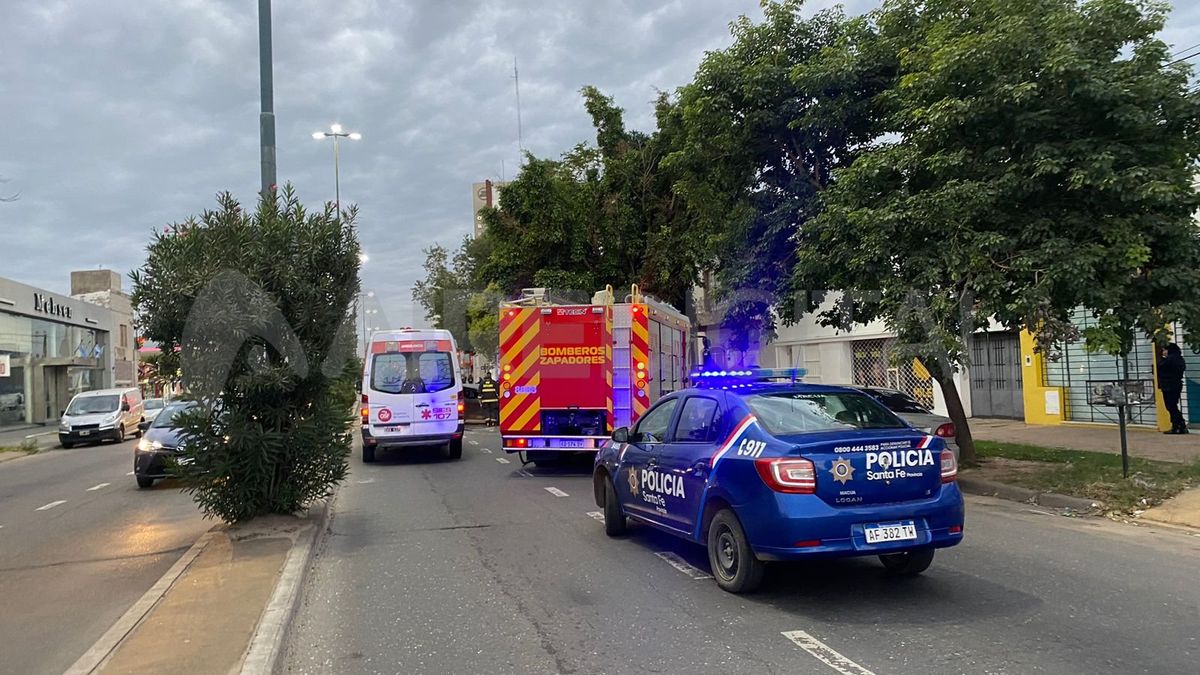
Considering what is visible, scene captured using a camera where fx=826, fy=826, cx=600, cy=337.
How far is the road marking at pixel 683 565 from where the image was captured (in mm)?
6680

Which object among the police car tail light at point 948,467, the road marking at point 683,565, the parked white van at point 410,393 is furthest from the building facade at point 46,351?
Answer: the police car tail light at point 948,467

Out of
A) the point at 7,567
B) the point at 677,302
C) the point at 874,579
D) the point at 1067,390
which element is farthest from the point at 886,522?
the point at 677,302

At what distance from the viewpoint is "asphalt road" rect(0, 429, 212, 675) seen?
5.96 metres

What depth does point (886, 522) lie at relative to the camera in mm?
5660

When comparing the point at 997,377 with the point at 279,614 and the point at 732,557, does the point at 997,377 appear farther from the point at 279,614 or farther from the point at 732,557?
the point at 279,614

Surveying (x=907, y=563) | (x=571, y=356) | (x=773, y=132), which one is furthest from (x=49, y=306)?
(x=907, y=563)

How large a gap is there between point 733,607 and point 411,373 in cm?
1151

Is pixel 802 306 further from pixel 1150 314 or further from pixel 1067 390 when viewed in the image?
pixel 1067 390

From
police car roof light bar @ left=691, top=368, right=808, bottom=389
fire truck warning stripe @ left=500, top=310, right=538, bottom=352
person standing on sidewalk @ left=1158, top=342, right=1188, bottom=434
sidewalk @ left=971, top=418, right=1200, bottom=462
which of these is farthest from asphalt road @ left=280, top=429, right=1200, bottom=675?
person standing on sidewalk @ left=1158, top=342, right=1188, bottom=434

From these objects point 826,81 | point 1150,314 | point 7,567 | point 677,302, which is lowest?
point 7,567

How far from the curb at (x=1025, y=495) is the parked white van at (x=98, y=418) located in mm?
25462

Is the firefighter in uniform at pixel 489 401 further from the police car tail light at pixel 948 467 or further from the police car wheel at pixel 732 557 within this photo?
the police car tail light at pixel 948 467

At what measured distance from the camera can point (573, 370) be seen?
541 inches

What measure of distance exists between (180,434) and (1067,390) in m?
17.1
